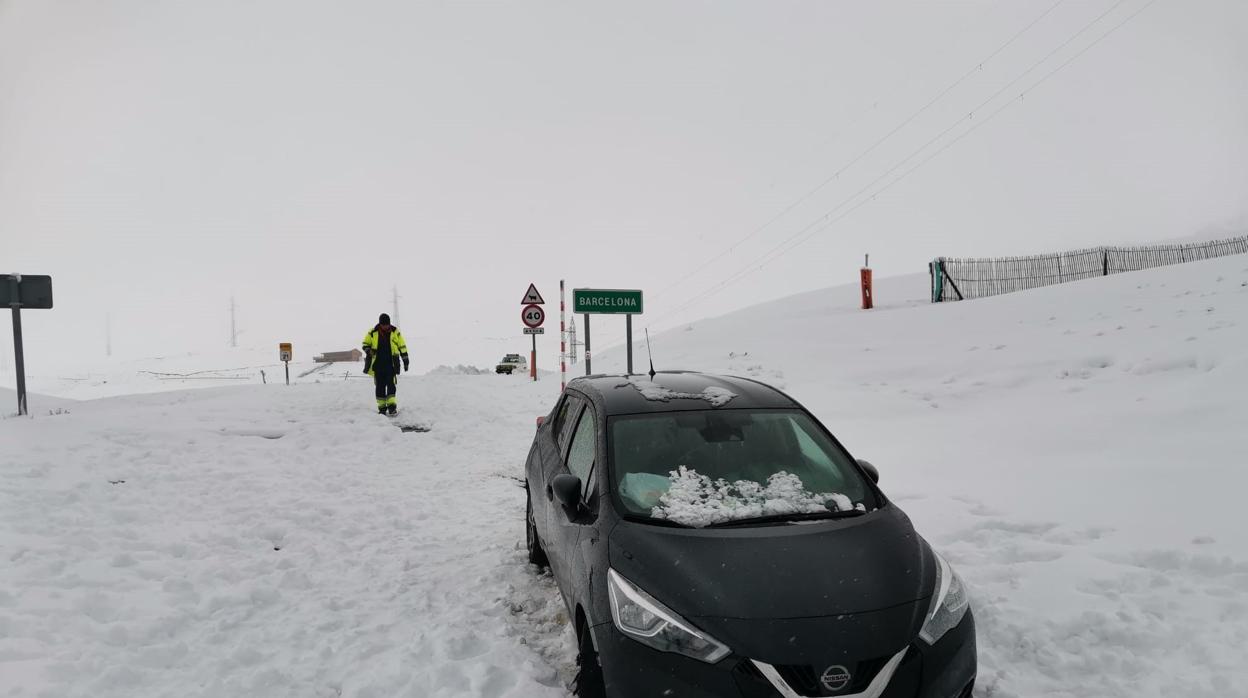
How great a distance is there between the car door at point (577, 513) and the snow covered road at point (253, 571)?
1.80 ft

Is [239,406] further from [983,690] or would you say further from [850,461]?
[983,690]

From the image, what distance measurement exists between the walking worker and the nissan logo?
411 inches

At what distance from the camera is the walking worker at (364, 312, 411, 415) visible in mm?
11602

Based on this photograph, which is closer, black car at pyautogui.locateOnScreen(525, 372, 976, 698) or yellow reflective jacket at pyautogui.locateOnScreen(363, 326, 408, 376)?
black car at pyautogui.locateOnScreen(525, 372, 976, 698)

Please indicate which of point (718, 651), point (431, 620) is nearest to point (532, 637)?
point (431, 620)

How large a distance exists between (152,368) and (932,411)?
215 feet

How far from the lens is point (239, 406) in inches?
460

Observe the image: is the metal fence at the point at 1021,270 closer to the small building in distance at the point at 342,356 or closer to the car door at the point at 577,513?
the car door at the point at 577,513

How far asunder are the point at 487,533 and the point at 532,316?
38.7 feet

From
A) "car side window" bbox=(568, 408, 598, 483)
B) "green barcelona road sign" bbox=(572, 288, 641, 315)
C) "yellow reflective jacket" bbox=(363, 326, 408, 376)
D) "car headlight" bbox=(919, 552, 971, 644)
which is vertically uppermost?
"green barcelona road sign" bbox=(572, 288, 641, 315)

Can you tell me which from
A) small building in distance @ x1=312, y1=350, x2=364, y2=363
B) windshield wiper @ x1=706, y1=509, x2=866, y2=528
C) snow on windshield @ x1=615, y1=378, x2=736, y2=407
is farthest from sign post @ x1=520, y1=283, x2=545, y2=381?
small building in distance @ x1=312, y1=350, x2=364, y2=363

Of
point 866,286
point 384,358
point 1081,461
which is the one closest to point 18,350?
point 384,358

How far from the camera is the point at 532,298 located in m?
17.6

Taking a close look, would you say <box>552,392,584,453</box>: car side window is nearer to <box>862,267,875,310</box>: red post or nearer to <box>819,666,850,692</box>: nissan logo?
<box>819,666,850,692</box>: nissan logo
